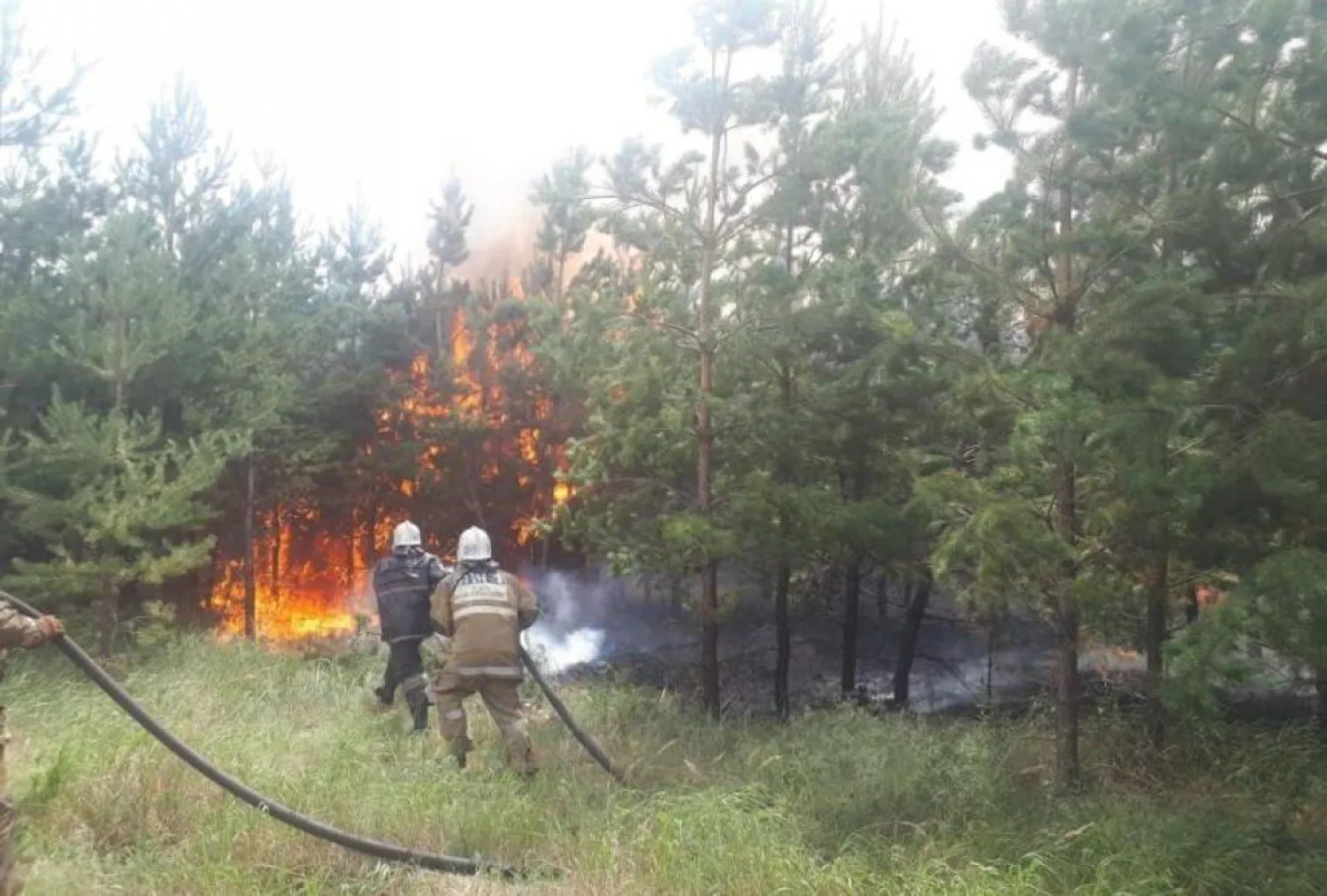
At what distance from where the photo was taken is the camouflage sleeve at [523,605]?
671 cm

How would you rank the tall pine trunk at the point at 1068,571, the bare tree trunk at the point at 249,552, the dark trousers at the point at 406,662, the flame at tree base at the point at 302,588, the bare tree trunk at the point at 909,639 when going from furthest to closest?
the flame at tree base at the point at 302,588
the bare tree trunk at the point at 249,552
the bare tree trunk at the point at 909,639
the dark trousers at the point at 406,662
the tall pine trunk at the point at 1068,571

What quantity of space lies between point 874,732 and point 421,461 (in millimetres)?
14339

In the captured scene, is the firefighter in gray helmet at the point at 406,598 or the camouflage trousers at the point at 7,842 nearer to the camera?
the camouflage trousers at the point at 7,842

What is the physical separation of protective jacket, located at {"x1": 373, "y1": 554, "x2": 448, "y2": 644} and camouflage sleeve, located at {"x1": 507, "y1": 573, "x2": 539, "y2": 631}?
1.54m

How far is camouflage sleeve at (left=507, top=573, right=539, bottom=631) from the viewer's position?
6715 mm

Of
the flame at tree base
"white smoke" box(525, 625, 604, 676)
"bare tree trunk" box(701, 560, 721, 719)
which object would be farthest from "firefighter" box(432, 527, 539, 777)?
the flame at tree base

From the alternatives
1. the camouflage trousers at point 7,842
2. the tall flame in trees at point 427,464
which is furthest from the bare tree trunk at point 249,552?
the camouflage trousers at point 7,842

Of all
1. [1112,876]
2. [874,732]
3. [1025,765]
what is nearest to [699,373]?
[874,732]

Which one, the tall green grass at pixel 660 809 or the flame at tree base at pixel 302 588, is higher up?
the tall green grass at pixel 660 809

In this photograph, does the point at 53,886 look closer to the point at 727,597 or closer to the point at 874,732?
the point at 874,732

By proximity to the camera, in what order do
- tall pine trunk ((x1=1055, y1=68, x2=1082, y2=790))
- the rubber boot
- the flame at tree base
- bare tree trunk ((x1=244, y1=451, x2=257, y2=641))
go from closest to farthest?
tall pine trunk ((x1=1055, y1=68, x2=1082, y2=790)) < the rubber boot < bare tree trunk ((x1=244, y1=451, x2=257, y2=641)) < the flame at tree base

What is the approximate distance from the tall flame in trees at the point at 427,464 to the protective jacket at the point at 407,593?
33.0ft

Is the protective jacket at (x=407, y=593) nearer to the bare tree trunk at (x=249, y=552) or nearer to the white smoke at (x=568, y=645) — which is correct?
the white smoke at (x=568, y=645)

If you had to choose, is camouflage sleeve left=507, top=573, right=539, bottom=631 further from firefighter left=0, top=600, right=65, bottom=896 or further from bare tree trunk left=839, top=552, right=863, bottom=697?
bare tree trunk left=839, top=552, right=863, bottom=697
